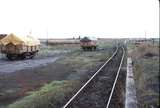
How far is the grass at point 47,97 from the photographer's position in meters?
12.7

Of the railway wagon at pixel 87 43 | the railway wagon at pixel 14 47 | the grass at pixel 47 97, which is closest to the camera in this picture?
the grass at pixel 47 97

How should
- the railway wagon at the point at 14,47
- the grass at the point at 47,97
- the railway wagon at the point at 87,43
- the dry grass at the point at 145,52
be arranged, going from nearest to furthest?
the grass at the point at 47,97 < the railway wagon at the point at 14,47 < the dry grass at the point at 145,52 < the railway wagon at the point at 87,43

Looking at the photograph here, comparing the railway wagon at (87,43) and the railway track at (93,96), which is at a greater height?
the railway wagon at (87,43)

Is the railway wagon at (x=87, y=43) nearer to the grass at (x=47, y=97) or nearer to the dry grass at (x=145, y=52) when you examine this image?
the dry grass at (x=145, y=52)

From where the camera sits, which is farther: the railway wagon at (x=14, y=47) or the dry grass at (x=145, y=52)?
the dry grass at (x=145, y=52)

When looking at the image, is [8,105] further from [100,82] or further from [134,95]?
[100,82]

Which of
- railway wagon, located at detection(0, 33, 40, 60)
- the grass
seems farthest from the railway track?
railway wagon, located at detection(0, 33, 40, 60)

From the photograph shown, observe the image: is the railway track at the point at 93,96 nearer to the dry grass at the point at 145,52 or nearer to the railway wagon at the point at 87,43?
the dry grass at the point at 145,52

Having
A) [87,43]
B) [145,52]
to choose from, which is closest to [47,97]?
→ [145,52]

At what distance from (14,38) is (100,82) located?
68.1 feet

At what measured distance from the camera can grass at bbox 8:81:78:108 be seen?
12688 millimetres

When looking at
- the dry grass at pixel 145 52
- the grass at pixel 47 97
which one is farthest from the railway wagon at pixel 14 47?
the grass at pixel 47 97

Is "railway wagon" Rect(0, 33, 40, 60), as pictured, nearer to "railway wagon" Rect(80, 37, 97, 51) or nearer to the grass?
the grass

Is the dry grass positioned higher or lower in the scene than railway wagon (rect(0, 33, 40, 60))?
lower
